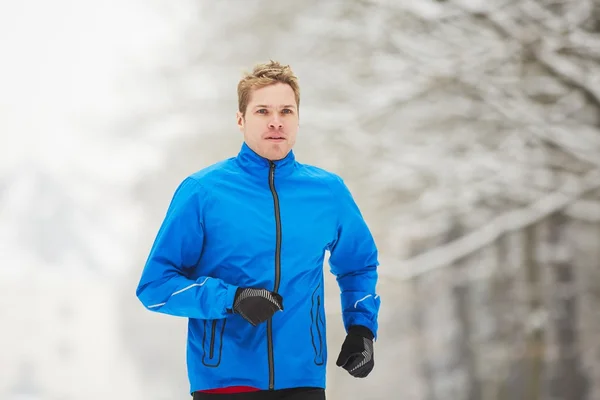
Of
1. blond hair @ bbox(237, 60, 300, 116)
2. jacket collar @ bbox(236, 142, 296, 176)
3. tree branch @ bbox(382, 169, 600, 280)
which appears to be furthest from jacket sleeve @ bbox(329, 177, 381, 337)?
tree branch @ bbox(382, 169, 600, 280)

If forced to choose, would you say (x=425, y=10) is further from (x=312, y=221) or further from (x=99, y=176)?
(x=312, y=221)

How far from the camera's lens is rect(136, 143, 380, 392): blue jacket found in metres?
1.40

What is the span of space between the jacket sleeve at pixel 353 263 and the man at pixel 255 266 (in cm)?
4

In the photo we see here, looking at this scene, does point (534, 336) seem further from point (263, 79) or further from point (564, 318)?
point (263, 79)

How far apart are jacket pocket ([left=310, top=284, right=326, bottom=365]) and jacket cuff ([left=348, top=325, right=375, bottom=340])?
0.31 ft

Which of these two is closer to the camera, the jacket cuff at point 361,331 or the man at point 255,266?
the man at point 255,266

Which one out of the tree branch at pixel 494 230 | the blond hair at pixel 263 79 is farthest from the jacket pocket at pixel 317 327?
the tree branch at pixel 494 230

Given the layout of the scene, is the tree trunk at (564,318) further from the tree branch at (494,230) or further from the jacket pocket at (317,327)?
the jacket pocket at (317,327)

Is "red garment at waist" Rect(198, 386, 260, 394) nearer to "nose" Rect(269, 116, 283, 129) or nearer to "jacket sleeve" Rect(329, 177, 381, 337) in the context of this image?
"jacket sleeve" Rect(329, 177, 381, 337)

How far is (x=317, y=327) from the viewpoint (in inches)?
58.4

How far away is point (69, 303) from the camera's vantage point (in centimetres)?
523

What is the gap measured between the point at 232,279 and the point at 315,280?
173 mm

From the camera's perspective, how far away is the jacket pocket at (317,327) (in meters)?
1.47

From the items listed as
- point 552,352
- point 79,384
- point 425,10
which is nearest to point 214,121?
point 425,10
